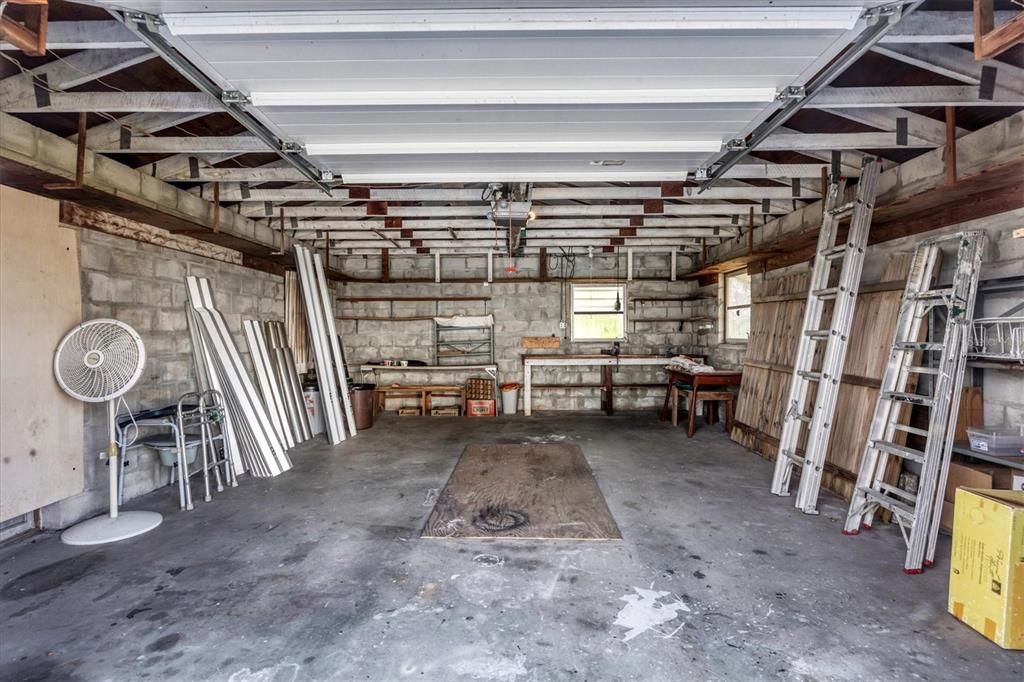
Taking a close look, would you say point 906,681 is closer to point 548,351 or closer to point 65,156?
point 65,156

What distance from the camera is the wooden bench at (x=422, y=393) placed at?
7.63 m

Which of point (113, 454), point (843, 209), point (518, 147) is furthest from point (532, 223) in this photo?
point (113, 454)

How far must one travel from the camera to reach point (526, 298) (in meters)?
8.09

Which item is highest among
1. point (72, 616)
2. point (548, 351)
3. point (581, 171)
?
point (581, 171)

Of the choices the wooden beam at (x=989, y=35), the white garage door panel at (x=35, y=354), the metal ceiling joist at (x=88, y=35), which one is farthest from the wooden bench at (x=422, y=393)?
the wooden beam at (x=989, y=35)

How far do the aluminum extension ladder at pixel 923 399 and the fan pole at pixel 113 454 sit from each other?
504 cm

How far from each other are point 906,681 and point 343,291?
8.02 m

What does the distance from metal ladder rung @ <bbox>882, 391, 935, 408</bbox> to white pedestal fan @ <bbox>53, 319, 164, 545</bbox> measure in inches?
200

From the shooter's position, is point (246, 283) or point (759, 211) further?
point (246, 283)

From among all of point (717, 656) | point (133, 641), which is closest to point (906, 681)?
point (717, 656)

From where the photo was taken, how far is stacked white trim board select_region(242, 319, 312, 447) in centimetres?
535

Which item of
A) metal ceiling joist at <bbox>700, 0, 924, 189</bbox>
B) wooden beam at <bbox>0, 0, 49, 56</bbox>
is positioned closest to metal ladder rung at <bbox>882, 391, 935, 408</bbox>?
metal ceiling joist at <bbox>700, 0, 924, 189</bbox>

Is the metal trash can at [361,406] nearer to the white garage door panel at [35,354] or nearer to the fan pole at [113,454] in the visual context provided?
the fan pole at [113,454]

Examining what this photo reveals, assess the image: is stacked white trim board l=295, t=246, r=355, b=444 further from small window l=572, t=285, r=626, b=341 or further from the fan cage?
small window l=572, t=285, r=626, b=341
